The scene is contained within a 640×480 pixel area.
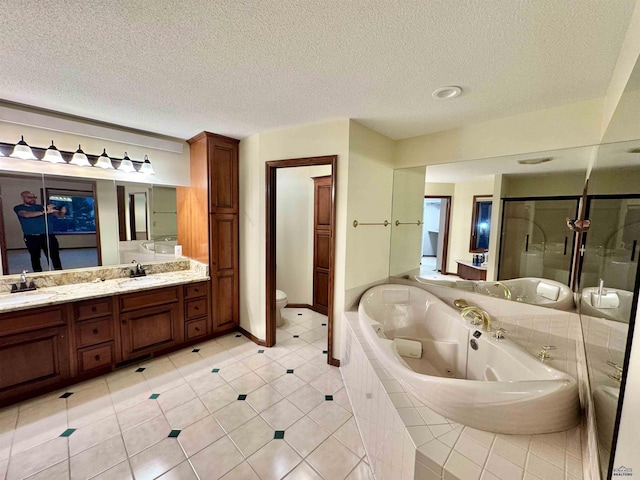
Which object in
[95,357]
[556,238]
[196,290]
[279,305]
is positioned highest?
[556,238]

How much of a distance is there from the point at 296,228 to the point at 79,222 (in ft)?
8.18

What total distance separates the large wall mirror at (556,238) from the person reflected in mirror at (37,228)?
134 inches

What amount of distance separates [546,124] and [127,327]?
3.99 meters

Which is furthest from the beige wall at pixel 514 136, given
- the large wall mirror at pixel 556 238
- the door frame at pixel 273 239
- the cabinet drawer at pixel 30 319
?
the cabinet drawer at pixel 30 319

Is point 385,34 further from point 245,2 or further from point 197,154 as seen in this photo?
point 197,154

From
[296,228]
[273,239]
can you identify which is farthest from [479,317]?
[296,228]

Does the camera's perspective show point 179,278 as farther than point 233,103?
Yes

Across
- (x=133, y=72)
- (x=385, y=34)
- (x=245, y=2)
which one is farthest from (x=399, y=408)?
(x=133, y=72)

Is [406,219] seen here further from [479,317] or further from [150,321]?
[150,321]

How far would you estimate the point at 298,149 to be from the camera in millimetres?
2580

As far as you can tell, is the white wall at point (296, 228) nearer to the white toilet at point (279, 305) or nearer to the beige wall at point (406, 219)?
the white toilet at point (279, 305)

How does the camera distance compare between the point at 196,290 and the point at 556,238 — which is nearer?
the point at 556,238

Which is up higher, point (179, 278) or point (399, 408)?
point (179, 278)

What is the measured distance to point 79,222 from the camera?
2.61 meters
